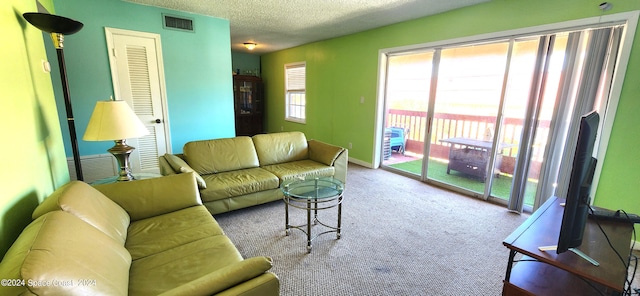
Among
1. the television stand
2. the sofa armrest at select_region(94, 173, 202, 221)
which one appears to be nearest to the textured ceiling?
the sofa armrest at select_region(94, 173, 202, 221)

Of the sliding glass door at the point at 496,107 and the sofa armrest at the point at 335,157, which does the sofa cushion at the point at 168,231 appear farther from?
the sliding glass door at the point at 496,107

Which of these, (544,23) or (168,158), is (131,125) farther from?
(544,23)

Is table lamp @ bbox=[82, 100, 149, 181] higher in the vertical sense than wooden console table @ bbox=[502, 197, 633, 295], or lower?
higher

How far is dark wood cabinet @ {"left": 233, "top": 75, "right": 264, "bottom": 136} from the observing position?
680 cm

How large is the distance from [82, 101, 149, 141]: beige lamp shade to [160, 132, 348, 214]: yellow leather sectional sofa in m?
0.57

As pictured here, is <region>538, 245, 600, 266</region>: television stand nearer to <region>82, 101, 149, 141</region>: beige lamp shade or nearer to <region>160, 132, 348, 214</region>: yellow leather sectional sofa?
<region>160, 132, 348, 214</region>: yellow leather sectional sofa

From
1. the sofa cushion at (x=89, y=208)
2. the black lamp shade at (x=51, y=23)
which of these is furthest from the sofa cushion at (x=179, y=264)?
the black lamp shade at (x=51, y=23)

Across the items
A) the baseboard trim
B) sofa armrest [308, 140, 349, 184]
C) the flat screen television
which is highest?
the flat screen television

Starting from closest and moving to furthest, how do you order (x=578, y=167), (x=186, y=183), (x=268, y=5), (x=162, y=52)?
(x=578, y=167) < (x=186, y=183) < (x=268, y=5) < (x=162, y=52)

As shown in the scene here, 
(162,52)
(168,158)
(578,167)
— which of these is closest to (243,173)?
(168,158)

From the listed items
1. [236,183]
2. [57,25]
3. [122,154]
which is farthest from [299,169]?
[57,25]

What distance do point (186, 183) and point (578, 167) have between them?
7.88 feet

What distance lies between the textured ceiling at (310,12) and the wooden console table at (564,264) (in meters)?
2.65

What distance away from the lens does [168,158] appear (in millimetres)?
2660
